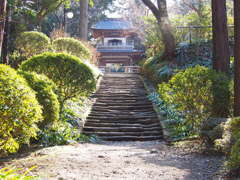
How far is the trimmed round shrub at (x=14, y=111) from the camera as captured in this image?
4707mm

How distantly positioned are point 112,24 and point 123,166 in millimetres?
33009

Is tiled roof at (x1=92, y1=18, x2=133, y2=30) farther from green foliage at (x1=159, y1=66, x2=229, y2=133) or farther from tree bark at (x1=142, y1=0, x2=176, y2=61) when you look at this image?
green foliage at (x1=159, y1=66, x2=229, y2=133)

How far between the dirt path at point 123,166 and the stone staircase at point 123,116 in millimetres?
3172

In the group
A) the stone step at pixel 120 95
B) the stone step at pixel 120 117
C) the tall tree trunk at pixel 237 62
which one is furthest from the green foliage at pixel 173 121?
the tall tree trunk at pixel 237 62

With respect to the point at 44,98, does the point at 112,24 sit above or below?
above

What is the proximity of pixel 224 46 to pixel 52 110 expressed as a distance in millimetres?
5027

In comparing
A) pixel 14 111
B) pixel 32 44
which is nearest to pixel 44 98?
pixel 14 111

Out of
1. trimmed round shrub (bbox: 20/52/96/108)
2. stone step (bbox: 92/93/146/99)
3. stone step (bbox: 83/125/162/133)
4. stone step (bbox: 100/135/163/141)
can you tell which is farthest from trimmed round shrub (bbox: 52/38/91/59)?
stone step (bbox: 100/135/163/141)

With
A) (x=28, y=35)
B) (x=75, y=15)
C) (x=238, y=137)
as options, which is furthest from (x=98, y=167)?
(x=75, y=15)

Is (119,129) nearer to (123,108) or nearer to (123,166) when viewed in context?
(123,108)

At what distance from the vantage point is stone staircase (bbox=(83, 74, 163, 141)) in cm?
919

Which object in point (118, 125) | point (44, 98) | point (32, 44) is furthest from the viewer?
point (32, 44)

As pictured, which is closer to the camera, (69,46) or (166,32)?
(166,32)

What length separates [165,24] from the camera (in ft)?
48.1
